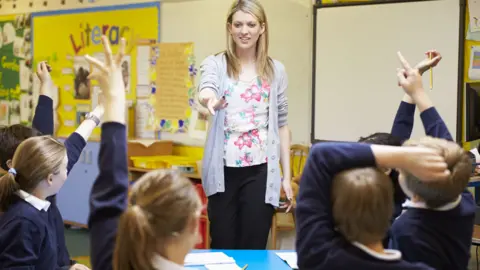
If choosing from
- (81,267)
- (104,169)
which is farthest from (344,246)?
(81,267)

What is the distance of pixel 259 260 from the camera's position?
234 cm

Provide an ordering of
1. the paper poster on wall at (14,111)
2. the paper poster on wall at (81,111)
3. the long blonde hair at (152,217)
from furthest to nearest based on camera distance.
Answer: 1. the paper poster on wall at (14,111)
2. the paper poster on wall at (81,111)
3. the long blonde hair at (152,217)

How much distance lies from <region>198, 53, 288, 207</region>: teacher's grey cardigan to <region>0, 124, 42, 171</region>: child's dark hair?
0.72 m

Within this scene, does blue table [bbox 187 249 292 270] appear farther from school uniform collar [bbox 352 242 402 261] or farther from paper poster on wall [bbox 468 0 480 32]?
paper poster on wall [bbox 468 0 480 32]

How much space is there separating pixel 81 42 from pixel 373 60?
10.4 feet

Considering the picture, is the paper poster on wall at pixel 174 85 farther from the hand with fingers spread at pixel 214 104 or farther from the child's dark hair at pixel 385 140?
the child's dark hair at pixel 385 140

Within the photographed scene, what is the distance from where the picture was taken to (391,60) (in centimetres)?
443

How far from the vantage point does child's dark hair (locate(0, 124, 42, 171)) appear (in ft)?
8.13

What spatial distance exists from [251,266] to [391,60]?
101 inches

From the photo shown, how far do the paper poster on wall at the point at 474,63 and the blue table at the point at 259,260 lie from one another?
7.89 feet

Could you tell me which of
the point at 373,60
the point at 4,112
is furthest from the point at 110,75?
the point at 4,112

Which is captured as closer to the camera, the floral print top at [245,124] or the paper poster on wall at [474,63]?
the floral print top at [245,124]

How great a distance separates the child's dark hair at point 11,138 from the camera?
2477 mm

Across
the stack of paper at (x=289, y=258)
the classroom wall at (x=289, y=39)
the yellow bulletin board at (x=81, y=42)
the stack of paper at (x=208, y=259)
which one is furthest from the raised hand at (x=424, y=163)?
the yellow bulletin board at (x=81, y=42)
